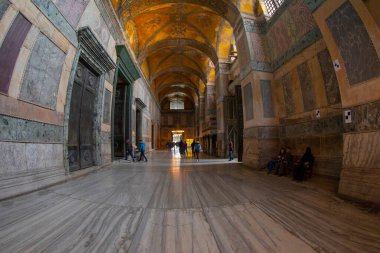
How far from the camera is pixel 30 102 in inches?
132

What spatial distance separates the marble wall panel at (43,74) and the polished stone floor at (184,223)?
196 centimetres

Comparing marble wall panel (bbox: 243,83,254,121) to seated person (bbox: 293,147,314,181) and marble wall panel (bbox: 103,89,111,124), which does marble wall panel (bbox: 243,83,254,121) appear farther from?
marble wall panel (bbox: 103,89,111,124)

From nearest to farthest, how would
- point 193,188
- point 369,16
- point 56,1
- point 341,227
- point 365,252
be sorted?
1. point 365,252
2. point 341,227
3. point 369,16
4. point 193,188
5. point 56,1

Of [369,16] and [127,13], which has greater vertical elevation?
[127,13]

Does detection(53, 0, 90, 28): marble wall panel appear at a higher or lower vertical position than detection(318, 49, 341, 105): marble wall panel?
higher

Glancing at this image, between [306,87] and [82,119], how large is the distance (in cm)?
728

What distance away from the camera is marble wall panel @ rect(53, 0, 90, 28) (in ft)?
13.2

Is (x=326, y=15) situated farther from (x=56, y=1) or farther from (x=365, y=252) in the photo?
(x=56, y=1)

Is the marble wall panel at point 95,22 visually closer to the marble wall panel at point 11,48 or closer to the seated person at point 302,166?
the marble wall panel at point 11,48

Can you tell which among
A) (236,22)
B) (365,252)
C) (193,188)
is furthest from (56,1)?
(236,22)

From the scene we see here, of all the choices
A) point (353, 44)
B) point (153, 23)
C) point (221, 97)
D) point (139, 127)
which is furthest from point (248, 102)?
point (153, 23)

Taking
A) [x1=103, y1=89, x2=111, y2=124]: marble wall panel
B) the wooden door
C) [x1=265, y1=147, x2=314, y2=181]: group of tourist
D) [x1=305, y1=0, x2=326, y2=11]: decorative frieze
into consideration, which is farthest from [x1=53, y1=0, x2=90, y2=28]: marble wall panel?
[x1=265, y1=147, x2=314, y2=181]: group of tourist

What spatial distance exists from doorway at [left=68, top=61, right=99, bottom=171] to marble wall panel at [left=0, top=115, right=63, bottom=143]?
94cm

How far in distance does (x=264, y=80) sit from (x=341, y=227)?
591 centimetres
